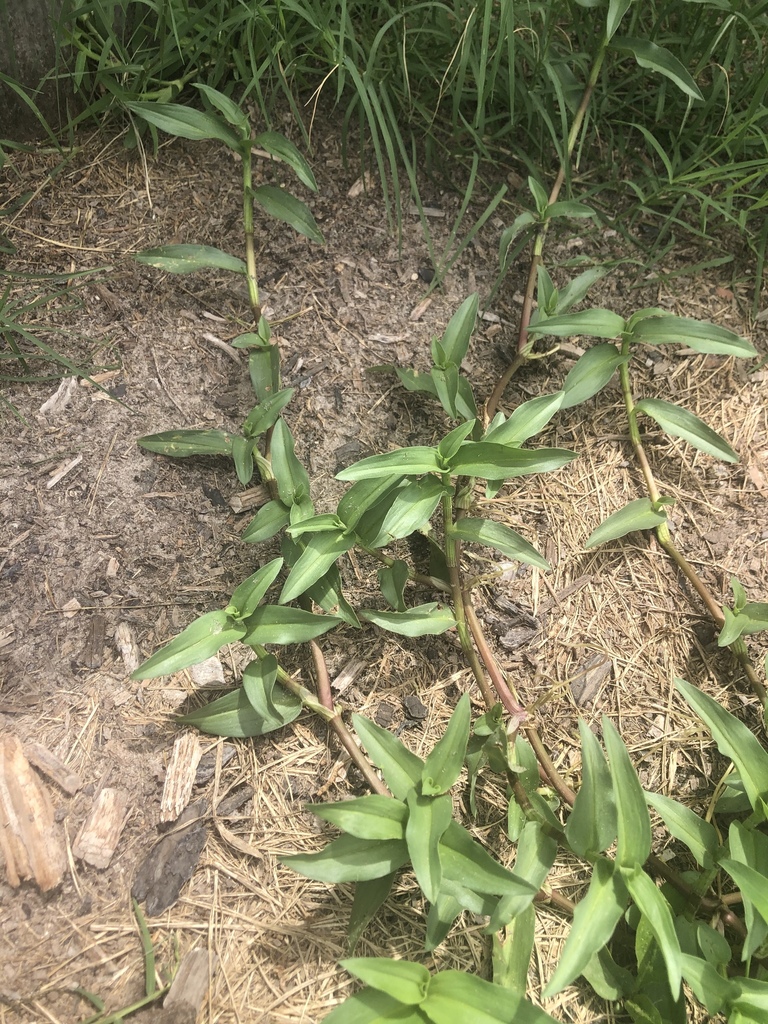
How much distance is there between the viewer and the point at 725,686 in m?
1.56

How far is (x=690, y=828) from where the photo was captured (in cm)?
133

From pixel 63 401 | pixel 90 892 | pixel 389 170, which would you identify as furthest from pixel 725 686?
pixel 63 401

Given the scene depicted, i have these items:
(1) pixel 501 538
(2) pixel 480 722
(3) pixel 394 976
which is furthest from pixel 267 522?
(3) pixel 394 976

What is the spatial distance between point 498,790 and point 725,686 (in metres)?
0.54

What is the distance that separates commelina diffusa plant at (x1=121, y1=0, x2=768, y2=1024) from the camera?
117cm

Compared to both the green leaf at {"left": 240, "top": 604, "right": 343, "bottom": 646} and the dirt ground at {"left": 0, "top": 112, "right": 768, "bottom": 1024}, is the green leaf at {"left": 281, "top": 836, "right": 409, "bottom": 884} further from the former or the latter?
the green leaf at {"left": 240, "top": 604, "right": 343, "bottom": 646}

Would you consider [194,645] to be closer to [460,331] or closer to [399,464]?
[399,464]

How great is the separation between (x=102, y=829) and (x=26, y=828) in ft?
0.44

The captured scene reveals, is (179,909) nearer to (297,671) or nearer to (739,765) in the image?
(297,671)

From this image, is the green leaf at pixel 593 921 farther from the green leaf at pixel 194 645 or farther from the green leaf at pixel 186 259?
the green leaf at pixel 186 259

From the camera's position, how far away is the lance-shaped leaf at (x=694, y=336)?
61.9 inches

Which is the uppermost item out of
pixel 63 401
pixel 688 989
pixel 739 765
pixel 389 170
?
pixel 389 170

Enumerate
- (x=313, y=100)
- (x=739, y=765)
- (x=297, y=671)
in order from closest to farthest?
(x=739, y=765) → (x=297, y=671) → (x=313, y=100)

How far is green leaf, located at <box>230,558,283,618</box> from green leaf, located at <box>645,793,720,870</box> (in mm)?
783
